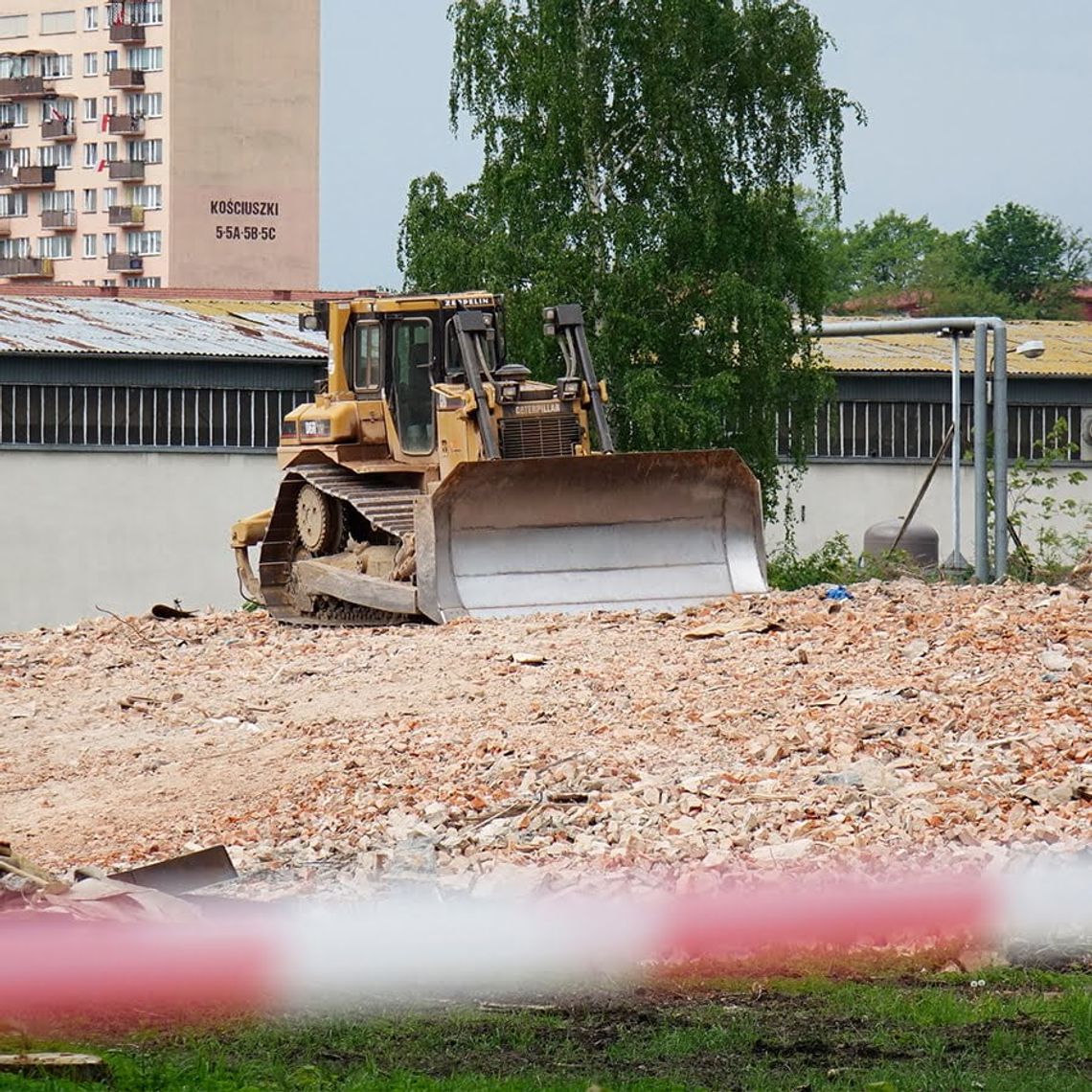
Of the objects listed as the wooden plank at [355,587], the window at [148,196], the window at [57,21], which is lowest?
the wooden plank at [355,587]

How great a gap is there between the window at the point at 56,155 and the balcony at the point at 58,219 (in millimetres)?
2106

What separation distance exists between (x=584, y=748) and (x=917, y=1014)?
476 cm

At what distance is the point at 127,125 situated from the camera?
93312 millimetres

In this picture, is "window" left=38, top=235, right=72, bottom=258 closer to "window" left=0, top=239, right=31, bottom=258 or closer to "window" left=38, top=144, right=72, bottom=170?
"window" left=0, top=239, right=31, bottom=258

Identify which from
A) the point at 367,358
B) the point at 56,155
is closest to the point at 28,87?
the point at 56,155

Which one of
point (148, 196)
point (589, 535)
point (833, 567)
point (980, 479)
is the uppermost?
point (148, 196)

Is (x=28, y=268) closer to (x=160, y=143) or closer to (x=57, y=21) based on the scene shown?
(x=57, y=21)

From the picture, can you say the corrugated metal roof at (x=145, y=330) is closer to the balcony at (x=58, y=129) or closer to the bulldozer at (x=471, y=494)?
the bulldozer at (x=471, y=494)

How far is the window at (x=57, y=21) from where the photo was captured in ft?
325

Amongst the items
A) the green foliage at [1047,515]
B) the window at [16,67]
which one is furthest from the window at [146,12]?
the green foliage at [1047,515]

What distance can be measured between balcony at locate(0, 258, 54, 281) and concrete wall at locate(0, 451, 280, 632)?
69.0 m

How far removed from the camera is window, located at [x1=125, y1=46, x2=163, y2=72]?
9231cm

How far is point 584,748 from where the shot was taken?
40.7 feet

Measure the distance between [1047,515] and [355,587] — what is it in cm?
1078
